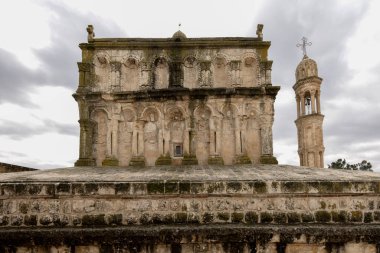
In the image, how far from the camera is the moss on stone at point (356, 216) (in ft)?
22.1

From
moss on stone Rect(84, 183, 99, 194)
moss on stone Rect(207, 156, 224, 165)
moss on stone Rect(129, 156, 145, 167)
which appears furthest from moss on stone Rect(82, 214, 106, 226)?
moss on stone Rect(207, 156, 224, 165)

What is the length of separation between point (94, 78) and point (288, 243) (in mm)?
9890

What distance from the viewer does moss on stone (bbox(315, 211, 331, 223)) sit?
22.0 ft

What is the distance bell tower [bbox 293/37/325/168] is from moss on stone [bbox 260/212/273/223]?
15.8m

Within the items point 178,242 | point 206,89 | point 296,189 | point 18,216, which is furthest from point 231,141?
point 18,216

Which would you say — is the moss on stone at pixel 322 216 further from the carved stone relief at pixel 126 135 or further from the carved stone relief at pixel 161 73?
the carved stone relief at pixel 161 73

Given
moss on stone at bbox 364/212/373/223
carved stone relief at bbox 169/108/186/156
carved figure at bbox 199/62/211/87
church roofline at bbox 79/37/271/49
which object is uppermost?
church roofline at bbox 79/37/271/49

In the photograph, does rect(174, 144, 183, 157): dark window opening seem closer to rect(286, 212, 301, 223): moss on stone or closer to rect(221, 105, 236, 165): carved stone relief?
rect(221, 105, 236, 165): carved stone relief

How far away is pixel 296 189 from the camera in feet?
22.3

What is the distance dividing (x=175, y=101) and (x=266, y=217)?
271 inches

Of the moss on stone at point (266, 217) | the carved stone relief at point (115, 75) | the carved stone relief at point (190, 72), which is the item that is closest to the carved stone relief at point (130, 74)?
the carved stone relief at point (115, 75)

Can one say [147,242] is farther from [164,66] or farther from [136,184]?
[164,66]

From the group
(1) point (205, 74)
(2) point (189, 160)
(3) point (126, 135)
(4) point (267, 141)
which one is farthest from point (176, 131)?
(4) point (267, 141)

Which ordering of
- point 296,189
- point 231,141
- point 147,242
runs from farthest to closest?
point 231,141
point 296,189
point 147,242
